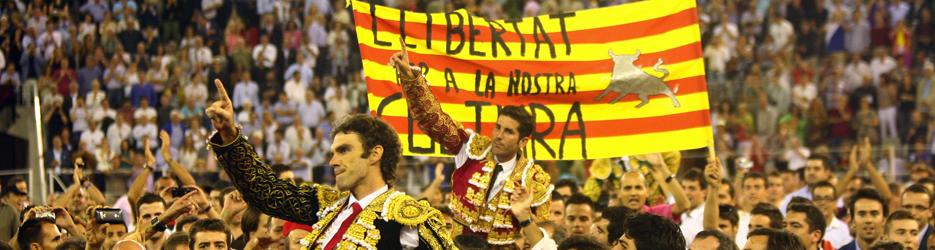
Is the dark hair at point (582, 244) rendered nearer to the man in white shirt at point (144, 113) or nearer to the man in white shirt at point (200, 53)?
the man in white shirt at point (144, 113)

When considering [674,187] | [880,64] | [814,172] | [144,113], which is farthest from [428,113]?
[880,64]

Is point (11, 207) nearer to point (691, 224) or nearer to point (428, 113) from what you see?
point (428, 113)

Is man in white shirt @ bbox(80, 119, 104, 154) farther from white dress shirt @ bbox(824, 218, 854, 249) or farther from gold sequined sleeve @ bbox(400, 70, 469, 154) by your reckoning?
gold sequined sleeve @ bbox(400, 70, 469, 154)

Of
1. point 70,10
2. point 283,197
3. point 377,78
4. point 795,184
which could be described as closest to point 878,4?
point 795,184

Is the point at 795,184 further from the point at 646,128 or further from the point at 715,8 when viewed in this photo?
the point at 715,8

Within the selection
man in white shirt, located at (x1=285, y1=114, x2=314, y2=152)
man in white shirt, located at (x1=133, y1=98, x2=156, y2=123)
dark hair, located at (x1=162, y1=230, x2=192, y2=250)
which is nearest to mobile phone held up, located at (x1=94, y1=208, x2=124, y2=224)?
dark hair, located at (x1=162, y1=230, x2=192, y2=250)

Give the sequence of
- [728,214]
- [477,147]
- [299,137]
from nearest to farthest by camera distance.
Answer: [477,147] → [728,214] → [299,137]

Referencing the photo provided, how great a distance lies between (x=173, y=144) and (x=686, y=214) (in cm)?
1037

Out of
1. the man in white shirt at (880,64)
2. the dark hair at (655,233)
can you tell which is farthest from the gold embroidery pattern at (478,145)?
the man in white shirt at (880,64)

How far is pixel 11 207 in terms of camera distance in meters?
13.3

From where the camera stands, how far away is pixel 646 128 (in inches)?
450

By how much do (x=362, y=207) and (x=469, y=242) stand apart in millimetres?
2442

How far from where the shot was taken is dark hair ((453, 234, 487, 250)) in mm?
8844

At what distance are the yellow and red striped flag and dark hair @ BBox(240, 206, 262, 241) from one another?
4.07ft
